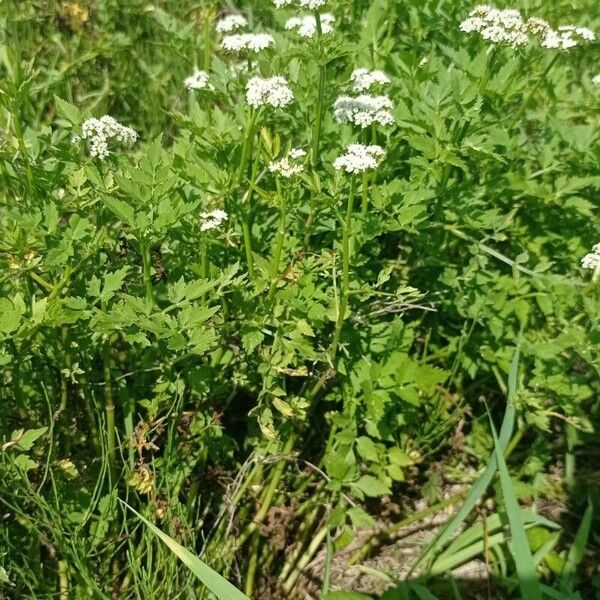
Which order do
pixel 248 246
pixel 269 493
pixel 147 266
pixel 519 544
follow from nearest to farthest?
pixel 519 544 → pixel 147 266 → pixel 248 246 → pixel 269 493

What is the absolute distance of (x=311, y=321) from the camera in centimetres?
224

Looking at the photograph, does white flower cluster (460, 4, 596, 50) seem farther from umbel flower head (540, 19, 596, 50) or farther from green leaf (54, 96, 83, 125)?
green leaf (54, 96, 83, 125)

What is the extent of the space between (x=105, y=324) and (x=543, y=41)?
5.57 feet

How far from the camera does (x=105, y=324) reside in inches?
74.9

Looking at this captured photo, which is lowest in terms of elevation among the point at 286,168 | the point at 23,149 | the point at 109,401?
the point at 109,401

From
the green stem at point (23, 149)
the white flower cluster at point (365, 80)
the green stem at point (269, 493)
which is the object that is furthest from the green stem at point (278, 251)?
the green stem at point (23, 149)

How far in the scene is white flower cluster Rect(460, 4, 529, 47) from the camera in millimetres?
2246

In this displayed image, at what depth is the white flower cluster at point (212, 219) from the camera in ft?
6.75

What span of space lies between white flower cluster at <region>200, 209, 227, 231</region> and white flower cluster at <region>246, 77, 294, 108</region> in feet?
1.08

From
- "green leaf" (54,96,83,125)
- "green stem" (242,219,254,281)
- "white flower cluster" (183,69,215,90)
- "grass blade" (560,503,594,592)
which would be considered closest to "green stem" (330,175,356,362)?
"green stem" (242,219,254,281)

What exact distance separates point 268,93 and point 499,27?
81 centimetres

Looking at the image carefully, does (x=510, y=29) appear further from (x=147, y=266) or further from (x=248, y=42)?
(x=147, y=266)

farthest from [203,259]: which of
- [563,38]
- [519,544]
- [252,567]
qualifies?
[563,38]

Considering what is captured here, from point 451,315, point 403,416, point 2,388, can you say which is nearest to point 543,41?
point 451,315
